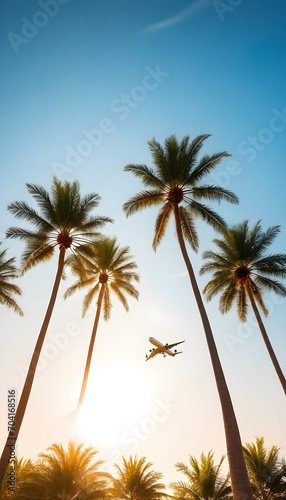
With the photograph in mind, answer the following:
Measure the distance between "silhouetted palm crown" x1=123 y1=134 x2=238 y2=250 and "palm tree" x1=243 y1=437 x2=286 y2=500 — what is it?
17.0 meters

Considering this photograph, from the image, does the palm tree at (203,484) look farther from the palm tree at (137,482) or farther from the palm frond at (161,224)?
the palm frond at (161,224)

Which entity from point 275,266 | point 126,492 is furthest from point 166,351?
point 126,492

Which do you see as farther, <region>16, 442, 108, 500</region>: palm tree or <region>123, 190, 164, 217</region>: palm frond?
<region>123, 190, 164, 217</region>: palm frond

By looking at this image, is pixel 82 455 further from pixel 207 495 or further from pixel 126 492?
pixel 207 495

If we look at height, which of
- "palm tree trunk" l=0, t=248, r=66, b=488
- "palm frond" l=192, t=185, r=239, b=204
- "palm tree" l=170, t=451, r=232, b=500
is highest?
"palm frond" l=192, t=185, r=239, b=204

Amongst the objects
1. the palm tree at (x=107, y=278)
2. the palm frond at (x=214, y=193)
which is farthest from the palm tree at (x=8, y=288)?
the palm frond at (x=214, y=193)

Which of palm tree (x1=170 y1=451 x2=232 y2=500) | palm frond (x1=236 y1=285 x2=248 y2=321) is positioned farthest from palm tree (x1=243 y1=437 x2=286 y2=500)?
palm frond (x1=236 y1=285 x2=248 y2=321)

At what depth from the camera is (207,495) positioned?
2233 cm

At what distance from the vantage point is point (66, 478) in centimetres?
1633

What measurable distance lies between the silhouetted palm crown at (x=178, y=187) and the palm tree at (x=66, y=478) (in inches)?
500

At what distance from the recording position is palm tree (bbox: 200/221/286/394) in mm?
21484

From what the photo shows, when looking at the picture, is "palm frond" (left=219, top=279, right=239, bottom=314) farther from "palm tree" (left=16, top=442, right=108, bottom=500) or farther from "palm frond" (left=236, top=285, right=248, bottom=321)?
"palm tree" (left=16, top=442, right=108, bottom=500)

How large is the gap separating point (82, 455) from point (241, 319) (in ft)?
45.9

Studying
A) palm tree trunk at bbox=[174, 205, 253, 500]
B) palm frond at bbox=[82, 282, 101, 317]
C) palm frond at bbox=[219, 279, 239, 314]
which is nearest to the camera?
palm tree trunk at bbox=[174, 205, 253, 500]
